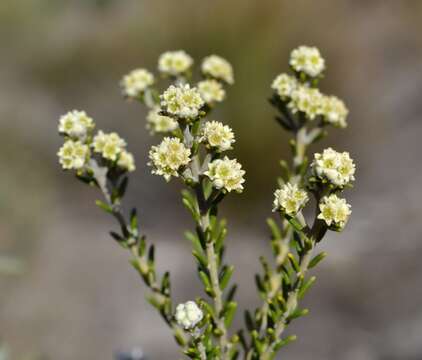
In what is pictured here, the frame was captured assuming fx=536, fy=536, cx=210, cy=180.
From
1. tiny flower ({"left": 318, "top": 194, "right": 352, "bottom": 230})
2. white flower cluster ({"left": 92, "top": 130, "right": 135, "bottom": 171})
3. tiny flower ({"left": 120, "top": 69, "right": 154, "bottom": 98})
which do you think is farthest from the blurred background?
tiny flower ({"left": 318, "top": 194, "right": 352, "bottom": 230})

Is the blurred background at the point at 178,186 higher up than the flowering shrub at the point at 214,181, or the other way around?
the blurred background at the point at 178,186

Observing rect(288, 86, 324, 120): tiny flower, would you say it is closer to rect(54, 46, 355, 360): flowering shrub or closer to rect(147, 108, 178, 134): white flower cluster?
rect(54, 46, 355, 360): flowering shrub

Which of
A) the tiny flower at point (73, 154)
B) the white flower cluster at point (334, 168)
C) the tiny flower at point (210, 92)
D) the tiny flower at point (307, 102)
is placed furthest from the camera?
the tiny flower at point (210, 92)

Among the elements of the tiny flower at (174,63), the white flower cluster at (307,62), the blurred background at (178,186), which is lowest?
the white flower cluster at (307,62)

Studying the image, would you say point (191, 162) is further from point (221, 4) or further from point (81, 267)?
point (221, 4)

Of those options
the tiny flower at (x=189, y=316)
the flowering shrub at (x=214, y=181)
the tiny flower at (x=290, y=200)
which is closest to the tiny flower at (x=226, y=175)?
the flowering shrub at (x=214, y=181)

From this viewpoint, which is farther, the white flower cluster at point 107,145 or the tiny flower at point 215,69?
the tiny flower at point 215,69

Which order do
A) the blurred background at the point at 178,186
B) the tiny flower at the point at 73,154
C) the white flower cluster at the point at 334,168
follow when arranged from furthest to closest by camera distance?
1. the blurred background at the point at 178,186
2. the tiny flower at the point at 73,154
3. the white flower cluster at the point at 334,168

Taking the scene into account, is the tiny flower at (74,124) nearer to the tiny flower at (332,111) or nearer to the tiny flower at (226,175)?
the tiny flower at (226,175)
